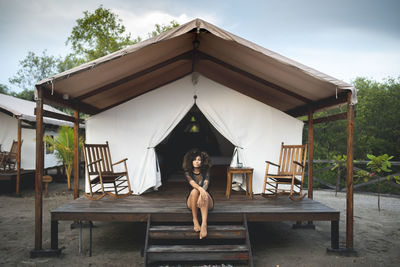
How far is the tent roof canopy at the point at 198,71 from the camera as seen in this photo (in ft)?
11.2

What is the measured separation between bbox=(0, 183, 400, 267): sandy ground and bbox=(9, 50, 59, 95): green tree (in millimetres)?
22333

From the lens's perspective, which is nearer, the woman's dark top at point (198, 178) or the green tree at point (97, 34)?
the woman's dark top at point (198, 178)

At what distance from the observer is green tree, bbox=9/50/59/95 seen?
81.1ft

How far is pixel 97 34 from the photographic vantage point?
17.5m

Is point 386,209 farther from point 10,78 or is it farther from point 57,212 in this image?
point 10,78

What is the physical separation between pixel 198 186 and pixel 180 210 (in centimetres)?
50

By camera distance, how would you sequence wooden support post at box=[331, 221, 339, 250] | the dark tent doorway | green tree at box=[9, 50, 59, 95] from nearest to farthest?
wooden support post at box=[331, 221, 339, 250] < the dark tent doorway < green tree at box=[9, 50, 59, 95]

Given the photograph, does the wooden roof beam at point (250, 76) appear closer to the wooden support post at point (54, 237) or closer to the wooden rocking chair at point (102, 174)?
the wooden rocking chair at point (102, 174)

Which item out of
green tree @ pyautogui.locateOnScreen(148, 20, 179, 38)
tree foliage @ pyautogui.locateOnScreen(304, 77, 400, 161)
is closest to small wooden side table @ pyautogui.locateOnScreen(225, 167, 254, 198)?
tree foliage @ pyautogui.locateOnScreen(304, 77, 400, 161)

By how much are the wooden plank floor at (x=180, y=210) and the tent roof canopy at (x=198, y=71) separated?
1592mm

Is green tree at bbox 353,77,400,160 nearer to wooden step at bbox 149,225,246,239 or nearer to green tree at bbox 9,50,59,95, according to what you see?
wooden step at bbox 149,225,246,239

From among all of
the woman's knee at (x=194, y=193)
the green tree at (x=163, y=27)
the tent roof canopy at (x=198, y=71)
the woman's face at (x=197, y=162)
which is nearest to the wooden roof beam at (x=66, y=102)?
the tent roof canopy at (x=198, y=71)

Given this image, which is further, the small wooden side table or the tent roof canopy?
the small wooden side table

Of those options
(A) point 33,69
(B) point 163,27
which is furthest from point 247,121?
(A) point 33,69
